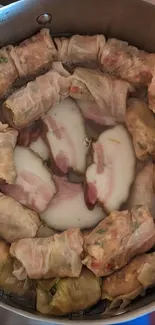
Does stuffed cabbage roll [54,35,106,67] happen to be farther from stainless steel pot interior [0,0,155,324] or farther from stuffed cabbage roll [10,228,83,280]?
stuffed cabbage roll [10,228,83,280]

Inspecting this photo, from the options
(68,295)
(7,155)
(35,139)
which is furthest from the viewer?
(35,139)

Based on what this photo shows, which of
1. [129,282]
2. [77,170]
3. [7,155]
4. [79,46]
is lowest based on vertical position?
[129,282]

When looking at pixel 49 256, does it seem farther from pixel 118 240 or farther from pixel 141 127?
pixel 141 127

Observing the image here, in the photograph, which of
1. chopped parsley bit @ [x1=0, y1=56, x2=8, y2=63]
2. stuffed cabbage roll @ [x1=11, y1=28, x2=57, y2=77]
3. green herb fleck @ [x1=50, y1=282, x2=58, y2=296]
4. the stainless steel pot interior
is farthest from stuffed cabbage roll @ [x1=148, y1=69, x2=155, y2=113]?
green herb fleck @ [x1=50, y1=282, x2=58, y2=296]

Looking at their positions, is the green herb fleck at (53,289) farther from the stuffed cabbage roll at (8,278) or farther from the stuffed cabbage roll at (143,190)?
the stuffed cabbage roll at (143,190)

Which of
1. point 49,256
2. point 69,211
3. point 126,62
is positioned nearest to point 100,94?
point 126,62

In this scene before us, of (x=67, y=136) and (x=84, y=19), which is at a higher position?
(x=84, y=19)

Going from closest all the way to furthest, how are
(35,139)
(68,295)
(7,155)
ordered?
(68,295), (7,155), (35,139)
